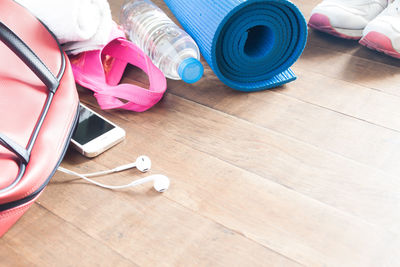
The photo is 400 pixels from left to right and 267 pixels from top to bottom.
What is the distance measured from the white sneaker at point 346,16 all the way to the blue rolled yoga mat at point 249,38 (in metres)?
0.28

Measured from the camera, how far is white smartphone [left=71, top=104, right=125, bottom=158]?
83 cm

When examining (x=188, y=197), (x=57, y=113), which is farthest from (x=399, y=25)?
(x=57, y=113)

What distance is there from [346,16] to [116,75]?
706mm

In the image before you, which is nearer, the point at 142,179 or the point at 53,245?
the point at 53,245

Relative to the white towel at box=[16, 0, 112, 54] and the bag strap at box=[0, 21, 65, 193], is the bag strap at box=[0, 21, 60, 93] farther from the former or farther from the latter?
the white towel at box=[16, 0, 112, 54]

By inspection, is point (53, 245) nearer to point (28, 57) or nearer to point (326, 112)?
point (28, 57)

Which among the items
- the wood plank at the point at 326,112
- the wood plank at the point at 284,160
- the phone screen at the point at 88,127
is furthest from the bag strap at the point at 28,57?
the wood plank at the point at 326,112

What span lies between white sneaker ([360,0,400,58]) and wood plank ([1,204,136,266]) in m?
0.91

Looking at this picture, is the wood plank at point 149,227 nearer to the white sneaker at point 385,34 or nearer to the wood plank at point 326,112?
the wood plank at point 326,112

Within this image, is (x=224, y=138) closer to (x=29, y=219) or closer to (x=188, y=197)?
(x=188, y=197)

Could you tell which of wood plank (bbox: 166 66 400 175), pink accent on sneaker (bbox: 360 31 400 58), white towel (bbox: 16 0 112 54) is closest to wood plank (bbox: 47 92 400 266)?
wood plank (bbox: 166 66 400 175)

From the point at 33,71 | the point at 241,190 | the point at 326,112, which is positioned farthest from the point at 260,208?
the point at 33,71

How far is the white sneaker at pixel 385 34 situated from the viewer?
113 centimetres

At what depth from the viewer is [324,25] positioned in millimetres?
1249
